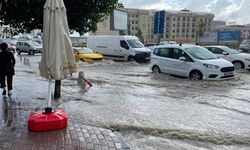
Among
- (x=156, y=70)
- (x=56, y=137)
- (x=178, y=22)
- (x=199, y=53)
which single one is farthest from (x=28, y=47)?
(x=178, y=22)

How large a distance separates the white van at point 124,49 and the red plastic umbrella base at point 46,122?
19862 mm

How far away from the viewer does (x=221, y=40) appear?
53250mm

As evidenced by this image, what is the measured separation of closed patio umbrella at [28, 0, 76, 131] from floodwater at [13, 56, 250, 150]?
4.31 ft

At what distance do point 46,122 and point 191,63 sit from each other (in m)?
9.86

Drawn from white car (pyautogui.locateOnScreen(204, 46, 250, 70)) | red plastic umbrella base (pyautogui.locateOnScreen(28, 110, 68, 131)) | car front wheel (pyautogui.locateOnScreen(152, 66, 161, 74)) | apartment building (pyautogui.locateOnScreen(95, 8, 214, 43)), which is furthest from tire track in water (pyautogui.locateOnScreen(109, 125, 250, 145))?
apartment building (pyautogui.locateOnScreen(95, 8, 214, 43))

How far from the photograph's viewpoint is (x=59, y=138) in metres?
5.80

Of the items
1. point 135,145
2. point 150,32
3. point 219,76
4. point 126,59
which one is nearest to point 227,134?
point 135,145

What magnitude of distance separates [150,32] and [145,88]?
124m

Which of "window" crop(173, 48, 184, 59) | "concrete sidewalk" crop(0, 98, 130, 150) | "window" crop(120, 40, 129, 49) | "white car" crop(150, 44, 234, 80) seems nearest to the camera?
"concrete sidewalk" crop(0, 98, 130, 150)

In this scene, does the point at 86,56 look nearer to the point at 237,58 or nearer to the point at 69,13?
the point at 237,58

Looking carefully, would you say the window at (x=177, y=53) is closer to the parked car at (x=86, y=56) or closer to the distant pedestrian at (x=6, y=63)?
the distant pedestrian at (x=6, y=63)

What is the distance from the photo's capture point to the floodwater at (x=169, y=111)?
634 cm

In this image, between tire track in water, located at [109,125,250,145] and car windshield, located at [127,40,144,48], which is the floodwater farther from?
car windshield, located at [127,40,144,48]

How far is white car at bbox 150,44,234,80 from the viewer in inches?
564
